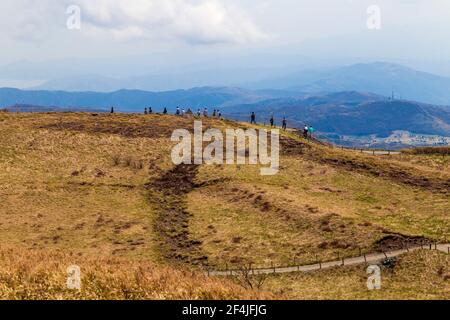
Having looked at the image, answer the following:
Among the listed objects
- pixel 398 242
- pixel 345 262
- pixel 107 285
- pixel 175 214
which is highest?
pixel 107 285

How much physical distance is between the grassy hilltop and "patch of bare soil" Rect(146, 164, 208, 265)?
23 centimetres

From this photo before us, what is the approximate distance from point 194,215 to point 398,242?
28.2 meters

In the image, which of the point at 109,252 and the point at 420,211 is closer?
the point at 109,252

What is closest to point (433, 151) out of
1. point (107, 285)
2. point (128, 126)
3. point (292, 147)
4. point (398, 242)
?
point (292, 147)

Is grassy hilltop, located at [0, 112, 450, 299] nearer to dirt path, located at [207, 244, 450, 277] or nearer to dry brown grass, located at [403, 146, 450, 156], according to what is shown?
dirt path, located at [207, 244, 450, 277]

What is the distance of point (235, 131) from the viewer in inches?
3831

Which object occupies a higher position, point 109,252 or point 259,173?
point 259,173

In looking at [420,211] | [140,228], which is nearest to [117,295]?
[140,228]

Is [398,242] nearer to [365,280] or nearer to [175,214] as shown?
[365,280]

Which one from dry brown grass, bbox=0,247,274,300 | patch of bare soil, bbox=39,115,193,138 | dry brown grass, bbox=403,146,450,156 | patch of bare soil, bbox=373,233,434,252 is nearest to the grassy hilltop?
dry brown grass, bbox=0,247,274,300

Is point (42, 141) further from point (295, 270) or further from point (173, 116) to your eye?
point (295, 270)

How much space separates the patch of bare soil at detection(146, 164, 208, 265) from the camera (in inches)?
2096

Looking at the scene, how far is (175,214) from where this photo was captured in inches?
2611
